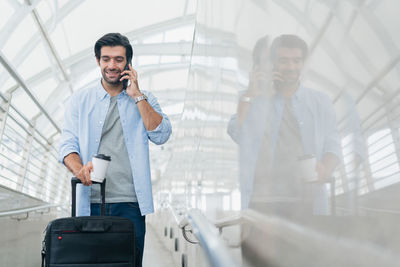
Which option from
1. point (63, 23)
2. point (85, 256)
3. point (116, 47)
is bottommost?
point (85, 256)

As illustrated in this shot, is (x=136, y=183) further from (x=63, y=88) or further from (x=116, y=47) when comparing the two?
(x=63, y=88)

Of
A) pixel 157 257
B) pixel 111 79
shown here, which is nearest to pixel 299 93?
pixel 111 79

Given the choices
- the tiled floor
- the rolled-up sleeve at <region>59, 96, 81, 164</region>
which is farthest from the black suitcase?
the tiled floor

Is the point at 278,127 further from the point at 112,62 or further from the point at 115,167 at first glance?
the point at 112,62

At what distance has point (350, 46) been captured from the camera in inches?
13.8

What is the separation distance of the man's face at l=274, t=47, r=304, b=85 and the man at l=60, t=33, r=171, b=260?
1.31 metres

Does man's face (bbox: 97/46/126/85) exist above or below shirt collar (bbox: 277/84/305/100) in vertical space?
above

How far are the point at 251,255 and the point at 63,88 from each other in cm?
955

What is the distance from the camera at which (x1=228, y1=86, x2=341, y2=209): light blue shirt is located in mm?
414

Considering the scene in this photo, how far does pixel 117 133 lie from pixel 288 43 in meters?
1.46

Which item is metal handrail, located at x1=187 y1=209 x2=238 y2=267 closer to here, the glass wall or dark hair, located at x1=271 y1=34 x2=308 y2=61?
the glass wall

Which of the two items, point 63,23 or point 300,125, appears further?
point 63,23

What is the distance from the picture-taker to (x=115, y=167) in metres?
1.83

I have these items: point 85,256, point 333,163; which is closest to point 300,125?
point 333,163
